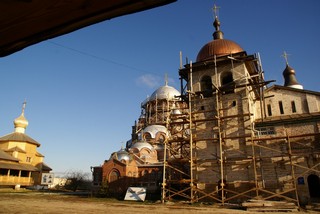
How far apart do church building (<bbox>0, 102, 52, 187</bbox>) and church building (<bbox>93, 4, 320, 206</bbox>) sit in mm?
23135

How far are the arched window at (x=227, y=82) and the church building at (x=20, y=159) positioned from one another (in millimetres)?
28624

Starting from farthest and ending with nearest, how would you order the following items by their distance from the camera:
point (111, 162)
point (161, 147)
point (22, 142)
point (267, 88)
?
point (161, 147) → point (22, 142) → point (111, 162) → point (267, 88)

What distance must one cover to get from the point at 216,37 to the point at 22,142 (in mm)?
32810

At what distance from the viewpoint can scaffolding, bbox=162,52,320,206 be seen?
16.8m

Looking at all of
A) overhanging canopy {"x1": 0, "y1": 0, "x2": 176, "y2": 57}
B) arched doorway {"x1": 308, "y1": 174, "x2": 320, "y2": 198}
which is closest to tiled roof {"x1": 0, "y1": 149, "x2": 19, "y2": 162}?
arched doorway {"x1": 308, "y1": 174, "x2": 320, "y2": 198}

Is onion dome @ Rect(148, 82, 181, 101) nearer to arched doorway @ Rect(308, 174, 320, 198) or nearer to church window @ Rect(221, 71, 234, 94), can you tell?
church window @ Rect(221, 71, 234, 94)

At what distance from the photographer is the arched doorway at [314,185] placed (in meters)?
17.0

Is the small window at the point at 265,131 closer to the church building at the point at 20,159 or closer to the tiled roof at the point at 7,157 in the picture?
the church building at the point at 20,159

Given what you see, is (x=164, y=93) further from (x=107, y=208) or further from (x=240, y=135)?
(x=107, y=208)

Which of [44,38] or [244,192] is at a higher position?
[44,38]

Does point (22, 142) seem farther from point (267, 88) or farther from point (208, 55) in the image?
point (267, 88)

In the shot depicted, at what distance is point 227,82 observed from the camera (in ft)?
71.1

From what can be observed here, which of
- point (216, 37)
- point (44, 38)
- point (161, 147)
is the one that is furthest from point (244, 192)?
point (161, 147)

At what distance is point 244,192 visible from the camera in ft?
54.3
